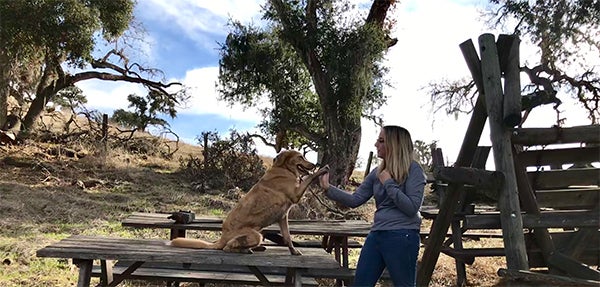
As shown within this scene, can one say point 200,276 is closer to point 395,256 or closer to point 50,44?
point 395,256

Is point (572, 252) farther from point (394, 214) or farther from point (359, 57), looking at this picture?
point (359, 57)

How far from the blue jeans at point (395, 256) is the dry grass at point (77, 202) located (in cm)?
344

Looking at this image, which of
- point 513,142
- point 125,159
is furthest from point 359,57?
point 513,142

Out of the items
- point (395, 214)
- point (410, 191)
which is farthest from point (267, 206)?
point (410, 191)

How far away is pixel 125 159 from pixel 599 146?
16.1 metres

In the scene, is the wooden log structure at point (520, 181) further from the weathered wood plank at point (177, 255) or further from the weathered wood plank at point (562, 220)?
the weathered wood plank at point (177, 255)

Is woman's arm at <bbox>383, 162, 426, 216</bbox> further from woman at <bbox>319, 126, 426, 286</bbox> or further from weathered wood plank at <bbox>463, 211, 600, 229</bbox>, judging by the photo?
weathered wood plank at <bbox>463, 211, 600, 229</bbox>

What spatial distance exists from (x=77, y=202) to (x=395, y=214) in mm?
10514

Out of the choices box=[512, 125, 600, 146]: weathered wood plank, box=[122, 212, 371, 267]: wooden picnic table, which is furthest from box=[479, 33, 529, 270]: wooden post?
box=[122, 212, 371, 267]: wooden picnic table

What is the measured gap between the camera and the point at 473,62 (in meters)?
4.71

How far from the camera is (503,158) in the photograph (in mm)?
4336

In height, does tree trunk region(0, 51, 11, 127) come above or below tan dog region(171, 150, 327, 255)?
above

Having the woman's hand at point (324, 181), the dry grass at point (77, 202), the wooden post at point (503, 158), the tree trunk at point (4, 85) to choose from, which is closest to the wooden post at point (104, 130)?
the dry grass at point (77, 202)

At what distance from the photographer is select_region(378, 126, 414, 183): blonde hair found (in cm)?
388
